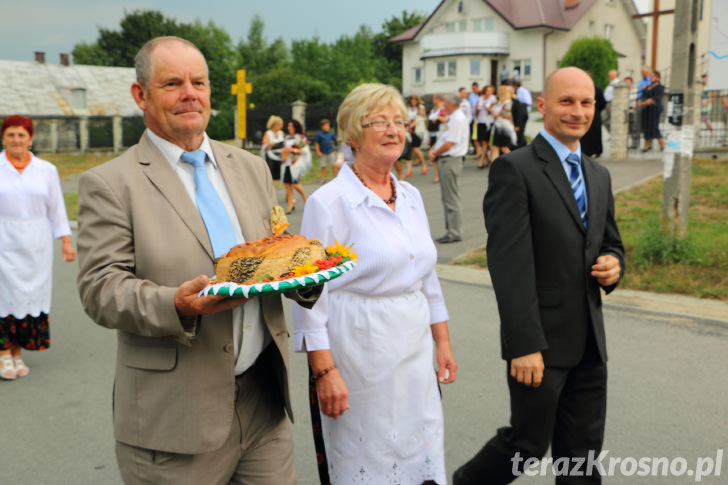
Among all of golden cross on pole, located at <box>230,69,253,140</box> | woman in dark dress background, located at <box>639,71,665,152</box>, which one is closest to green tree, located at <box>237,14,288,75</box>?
golden cross on pole, located at <box>230,69,253,140</box>

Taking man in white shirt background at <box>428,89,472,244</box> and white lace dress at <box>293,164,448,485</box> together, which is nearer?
white lace dress at <box>293,164,448,485</box>

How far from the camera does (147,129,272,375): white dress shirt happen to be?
2.43 m

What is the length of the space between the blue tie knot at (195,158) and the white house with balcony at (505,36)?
2189 inches

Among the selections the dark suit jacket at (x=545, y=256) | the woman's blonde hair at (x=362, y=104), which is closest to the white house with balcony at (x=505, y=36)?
the dark suit jacket at (x=545, y=256)

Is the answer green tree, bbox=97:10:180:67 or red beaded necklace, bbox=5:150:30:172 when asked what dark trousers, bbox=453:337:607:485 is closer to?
red beaded necklace, bbox=5:150:30:172

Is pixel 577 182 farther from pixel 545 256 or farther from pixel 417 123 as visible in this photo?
pixel 417 123

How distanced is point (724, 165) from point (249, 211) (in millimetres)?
16350

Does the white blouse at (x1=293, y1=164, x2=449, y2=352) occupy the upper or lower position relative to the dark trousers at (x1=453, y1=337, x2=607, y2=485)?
upper

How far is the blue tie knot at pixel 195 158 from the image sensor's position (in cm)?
244

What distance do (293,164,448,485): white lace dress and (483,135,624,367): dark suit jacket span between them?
402 mm

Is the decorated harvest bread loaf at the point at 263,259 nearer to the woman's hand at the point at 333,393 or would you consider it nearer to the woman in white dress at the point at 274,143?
the woman's hand at the point at 333,393

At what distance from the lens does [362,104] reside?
122 inches

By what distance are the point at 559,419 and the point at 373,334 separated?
1.06m

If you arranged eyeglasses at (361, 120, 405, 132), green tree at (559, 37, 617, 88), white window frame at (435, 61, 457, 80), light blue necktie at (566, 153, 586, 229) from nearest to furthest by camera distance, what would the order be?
eyeglasses at (361, 120, 405, 132), light blue necktie at (566, 153, 586, 229), green tree at (559, 37, 617, 88), white window frame at (435, 61, 457, 80)
